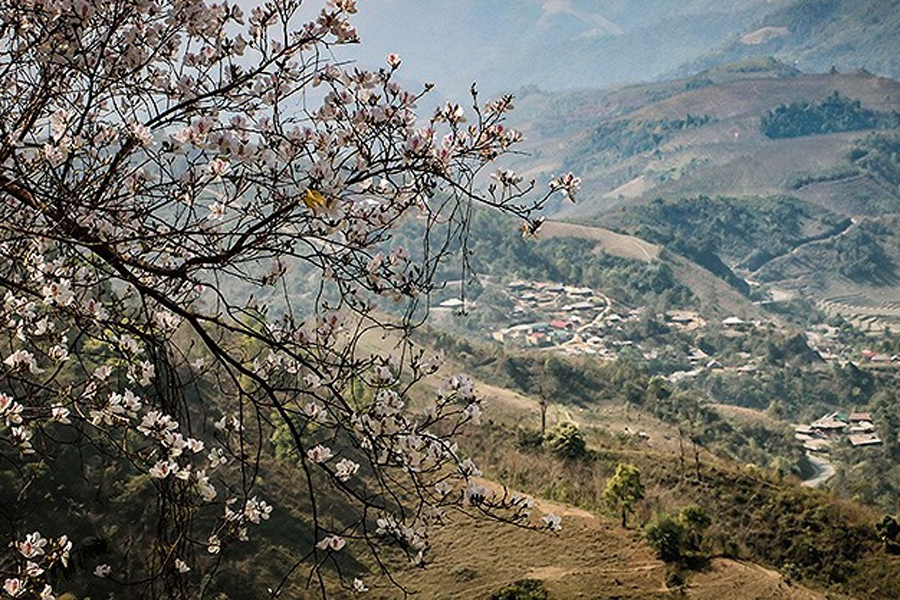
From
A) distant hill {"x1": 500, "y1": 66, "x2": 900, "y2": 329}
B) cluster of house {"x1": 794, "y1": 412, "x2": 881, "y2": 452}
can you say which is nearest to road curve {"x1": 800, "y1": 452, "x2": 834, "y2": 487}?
cluster of house {"x1": 794, "y1": 412, "x2": 881, "y2": 452}

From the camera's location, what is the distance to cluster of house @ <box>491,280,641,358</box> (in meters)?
82.7

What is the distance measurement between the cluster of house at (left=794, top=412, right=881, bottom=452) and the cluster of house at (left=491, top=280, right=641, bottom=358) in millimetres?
24705

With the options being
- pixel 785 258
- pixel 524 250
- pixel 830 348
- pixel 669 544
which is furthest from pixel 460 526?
pixel 785 258

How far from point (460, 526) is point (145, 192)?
9417mm

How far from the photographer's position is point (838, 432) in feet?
176

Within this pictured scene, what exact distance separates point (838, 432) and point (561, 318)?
143 ft

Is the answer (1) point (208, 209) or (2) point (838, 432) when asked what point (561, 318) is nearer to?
(2) point (838, 432)

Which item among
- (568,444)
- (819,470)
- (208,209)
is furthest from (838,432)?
(208,209)

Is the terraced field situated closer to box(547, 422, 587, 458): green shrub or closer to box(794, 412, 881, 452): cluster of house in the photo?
box(794, 412, 881, 452): cluster of house

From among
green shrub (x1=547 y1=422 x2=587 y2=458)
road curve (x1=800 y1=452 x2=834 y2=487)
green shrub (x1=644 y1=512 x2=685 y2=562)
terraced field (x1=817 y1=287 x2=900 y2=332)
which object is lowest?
road curve (x1=800 y1=452 x2=834 y2=487)

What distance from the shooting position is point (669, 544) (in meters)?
9.65

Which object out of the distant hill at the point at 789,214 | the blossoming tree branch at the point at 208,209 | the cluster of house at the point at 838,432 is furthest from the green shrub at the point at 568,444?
the distant hill at the point at 789,214

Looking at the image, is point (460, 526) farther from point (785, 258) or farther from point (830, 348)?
point (785, 258)

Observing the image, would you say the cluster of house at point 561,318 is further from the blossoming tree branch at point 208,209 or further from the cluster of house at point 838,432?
the blossoming tree branch at point 208,209
